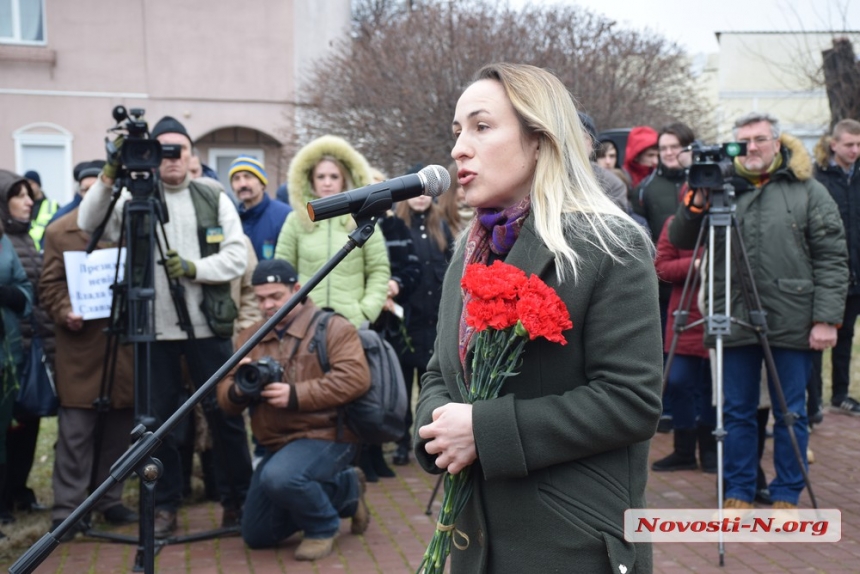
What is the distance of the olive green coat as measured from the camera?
229 cm

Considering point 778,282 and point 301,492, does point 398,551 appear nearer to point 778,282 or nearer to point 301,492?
point 301,492

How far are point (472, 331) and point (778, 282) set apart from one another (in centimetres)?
364

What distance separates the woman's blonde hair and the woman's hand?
1.33 feet

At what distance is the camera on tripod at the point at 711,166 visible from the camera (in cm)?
523

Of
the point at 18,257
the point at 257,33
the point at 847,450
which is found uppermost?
the point at 257,33

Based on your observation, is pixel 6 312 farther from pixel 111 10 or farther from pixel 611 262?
pixel 111 10

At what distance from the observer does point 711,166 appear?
525 centimetres

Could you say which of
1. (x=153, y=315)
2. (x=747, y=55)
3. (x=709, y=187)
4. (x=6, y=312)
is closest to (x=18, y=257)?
(x=6, y=312)

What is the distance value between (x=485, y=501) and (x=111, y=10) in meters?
19.0

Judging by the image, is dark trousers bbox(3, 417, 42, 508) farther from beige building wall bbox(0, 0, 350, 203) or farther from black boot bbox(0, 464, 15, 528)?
beige building wall bbox(0, 0, 350, 203)

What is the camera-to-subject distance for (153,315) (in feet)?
16.6

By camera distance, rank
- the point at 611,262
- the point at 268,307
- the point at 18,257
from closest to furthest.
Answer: the point at 611,262
the point at 268,307
the point at 18,257

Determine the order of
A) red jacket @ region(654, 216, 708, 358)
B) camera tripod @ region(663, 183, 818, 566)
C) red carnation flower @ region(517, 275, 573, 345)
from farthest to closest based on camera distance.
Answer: red jacket @ region(654, 216, 708, 358) < camera tripod @ region(663, 183, 818, 566) < red carnation flower @ region(517, 275, 573, 345)

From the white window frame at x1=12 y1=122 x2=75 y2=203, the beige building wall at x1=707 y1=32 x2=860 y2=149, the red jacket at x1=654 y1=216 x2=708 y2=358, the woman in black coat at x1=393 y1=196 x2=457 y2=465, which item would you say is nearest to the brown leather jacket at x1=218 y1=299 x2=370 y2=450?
the woman in black coat at x1=393 y1=196 x2=457 y2=465
